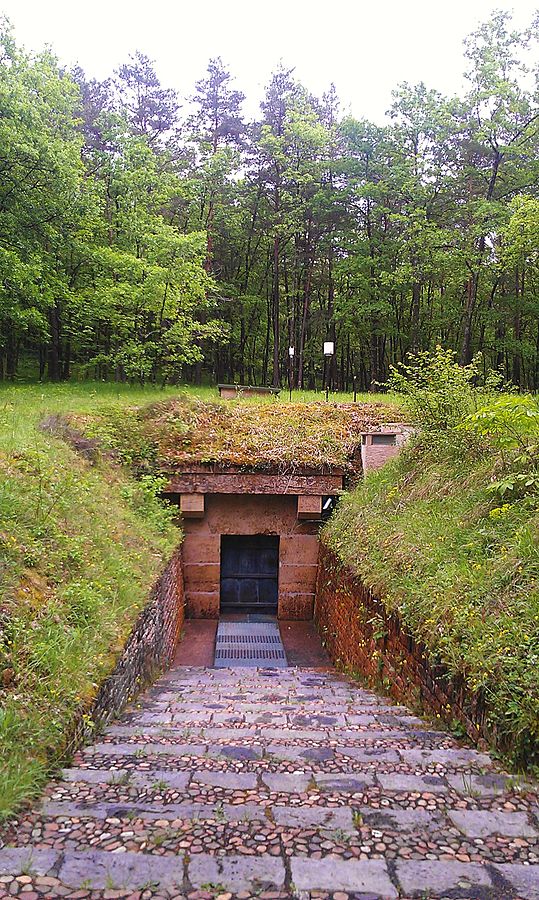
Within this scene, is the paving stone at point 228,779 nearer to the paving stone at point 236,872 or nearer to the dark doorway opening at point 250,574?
the paving stone at point 236,872

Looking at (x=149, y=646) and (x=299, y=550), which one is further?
→ (x=299, y=550)

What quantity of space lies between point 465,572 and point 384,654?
1.22 m

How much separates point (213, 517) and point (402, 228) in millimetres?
15969

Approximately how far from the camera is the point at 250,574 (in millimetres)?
10867

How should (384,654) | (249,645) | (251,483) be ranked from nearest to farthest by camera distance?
(384,654), (249,645), (251,483)

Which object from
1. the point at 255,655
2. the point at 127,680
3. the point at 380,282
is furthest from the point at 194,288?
the point at 127,680

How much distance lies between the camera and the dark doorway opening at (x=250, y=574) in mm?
10781

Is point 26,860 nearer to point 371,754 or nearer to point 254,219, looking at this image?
point 371,754

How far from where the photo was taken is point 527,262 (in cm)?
2091

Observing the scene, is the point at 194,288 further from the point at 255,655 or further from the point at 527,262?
the point at 527,262

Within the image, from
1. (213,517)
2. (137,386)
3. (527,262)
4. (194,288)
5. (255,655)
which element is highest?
(527,262)

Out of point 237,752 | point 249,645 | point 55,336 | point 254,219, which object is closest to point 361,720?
point 237,752

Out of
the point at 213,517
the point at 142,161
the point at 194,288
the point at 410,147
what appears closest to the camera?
the point at 213,517

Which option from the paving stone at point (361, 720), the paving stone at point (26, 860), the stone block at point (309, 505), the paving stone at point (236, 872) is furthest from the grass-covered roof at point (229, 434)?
the paving stone at point (236, 872)
